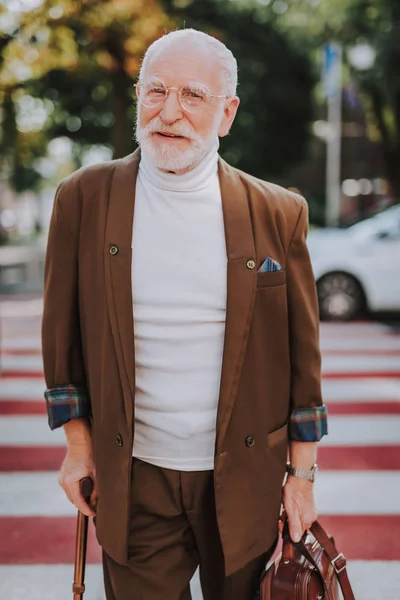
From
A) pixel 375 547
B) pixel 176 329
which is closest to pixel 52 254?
pixel 176 329

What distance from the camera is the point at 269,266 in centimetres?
212

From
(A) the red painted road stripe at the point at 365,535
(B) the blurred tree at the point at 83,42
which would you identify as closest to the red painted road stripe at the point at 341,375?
(A) the red painted road stripe at the point at 365,535

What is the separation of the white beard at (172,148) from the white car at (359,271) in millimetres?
9152

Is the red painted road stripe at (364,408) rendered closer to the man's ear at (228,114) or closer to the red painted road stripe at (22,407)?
the red painted road stripe at (22,407)

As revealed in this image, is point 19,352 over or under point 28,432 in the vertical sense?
over

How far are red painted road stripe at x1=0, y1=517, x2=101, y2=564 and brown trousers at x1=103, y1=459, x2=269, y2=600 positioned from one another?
172 centimetres

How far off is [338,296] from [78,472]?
9.31m

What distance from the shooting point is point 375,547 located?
13.0 feet

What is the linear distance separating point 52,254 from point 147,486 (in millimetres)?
648

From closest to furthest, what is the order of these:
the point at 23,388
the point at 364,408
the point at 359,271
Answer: the point at 364,408 → the point at 23,388 → the point at 359,271

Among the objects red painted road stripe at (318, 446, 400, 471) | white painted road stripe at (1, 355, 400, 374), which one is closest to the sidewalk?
white painted road stripe at (1, 355, 400, 374)

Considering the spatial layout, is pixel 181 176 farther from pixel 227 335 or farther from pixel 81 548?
pixel 81 548

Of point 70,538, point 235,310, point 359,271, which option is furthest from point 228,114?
point 359,271

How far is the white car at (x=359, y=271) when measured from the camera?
440 inches
